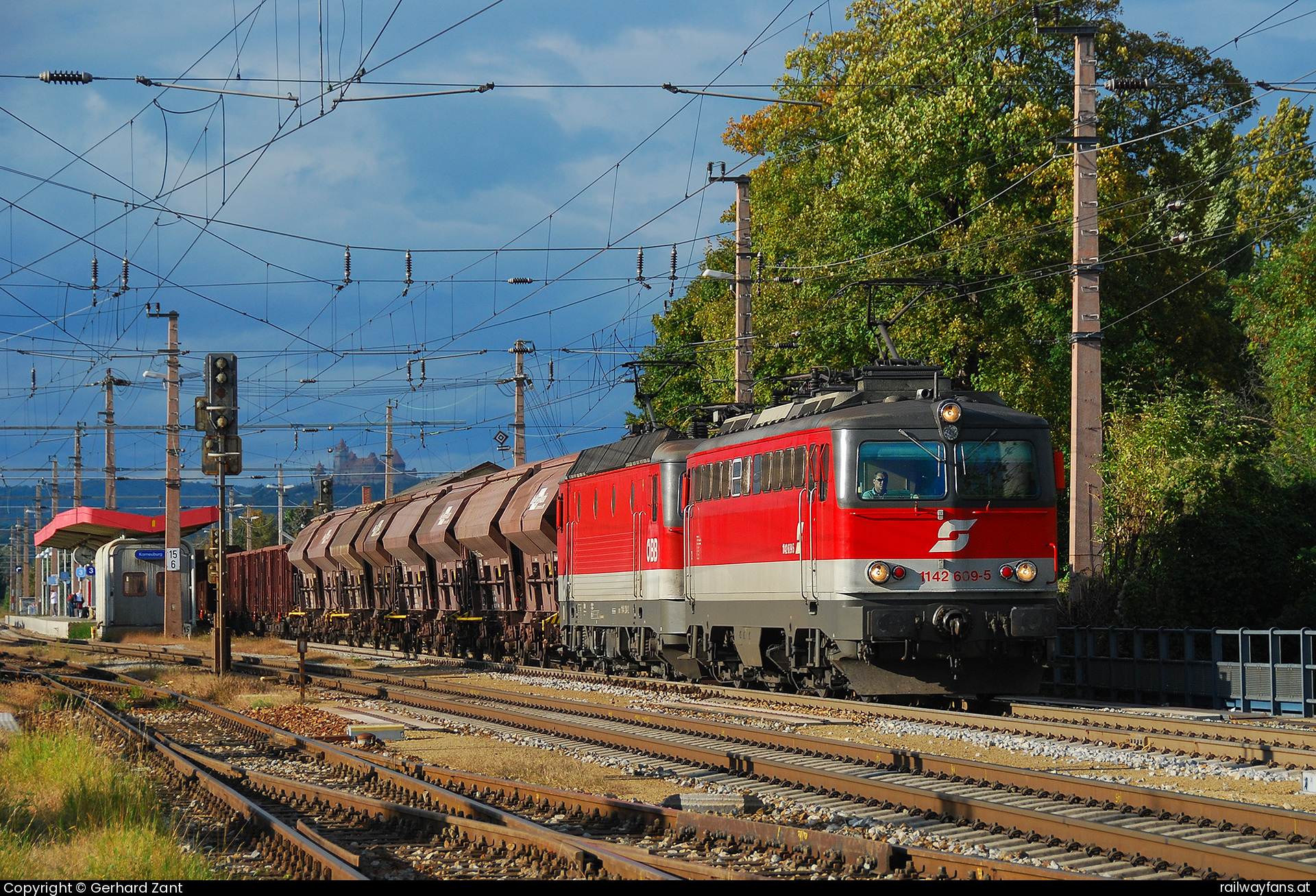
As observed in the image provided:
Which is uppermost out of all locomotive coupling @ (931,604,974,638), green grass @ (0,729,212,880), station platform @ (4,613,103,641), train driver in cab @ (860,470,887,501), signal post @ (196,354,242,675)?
signal post @ (196,354,242,675)

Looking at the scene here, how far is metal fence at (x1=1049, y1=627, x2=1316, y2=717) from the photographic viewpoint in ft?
57.9

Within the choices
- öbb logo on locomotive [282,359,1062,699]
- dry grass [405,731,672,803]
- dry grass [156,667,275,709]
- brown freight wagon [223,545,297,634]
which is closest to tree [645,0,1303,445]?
öbb logo on locomotive [282,359,1062,699]

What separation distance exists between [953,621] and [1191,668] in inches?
176

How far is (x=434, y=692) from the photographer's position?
24.0 meters

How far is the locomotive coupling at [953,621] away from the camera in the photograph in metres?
16.8

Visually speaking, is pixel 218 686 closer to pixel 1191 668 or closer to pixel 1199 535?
pixel 1191 668

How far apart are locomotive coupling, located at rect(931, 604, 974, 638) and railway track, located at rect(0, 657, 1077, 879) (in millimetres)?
6613

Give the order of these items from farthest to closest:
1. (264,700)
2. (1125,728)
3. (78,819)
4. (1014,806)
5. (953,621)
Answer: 1. (264,700)
2. (953,621)
3. (1125,728)
4. (78,819)
5. (1014,806)

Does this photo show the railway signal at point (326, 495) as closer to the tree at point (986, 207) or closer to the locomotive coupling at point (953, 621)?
the tree at point (986, 207)

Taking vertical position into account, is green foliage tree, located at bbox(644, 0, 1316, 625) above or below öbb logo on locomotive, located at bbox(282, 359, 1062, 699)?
above

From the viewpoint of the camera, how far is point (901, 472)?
57.0 ft

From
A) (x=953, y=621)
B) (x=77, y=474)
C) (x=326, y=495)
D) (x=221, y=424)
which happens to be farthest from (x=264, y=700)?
(x=77, y=474)

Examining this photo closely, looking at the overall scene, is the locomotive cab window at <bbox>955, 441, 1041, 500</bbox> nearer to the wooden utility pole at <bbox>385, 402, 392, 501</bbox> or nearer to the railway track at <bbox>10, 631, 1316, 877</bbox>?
the railway track at <bbox>10, 631, 1316, 877</bbox>
